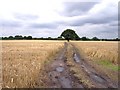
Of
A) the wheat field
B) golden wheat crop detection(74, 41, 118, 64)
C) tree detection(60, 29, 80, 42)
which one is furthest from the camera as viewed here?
tree detection(60, 29, 80, 42)

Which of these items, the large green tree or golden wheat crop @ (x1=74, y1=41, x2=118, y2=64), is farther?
the large green tree

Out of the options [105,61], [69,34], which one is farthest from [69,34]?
[105,61]

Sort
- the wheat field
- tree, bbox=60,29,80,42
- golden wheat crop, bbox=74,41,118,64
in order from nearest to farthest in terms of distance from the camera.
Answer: the wheat field → golden wheat crop, bbox=74,41,118,64 → tree, bbox=60,29,80,42

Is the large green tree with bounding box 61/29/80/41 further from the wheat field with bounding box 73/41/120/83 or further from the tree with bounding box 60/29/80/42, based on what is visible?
the wheat field with bounding box 73/41/120/83

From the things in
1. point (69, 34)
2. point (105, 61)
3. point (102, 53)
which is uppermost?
point (69, 34)

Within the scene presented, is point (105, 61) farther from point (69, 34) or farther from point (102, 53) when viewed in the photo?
point (69, 34)

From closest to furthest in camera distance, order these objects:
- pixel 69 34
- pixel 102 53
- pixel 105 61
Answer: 1. pixel 105 61
2. pixel 102 53
3. pixel 69 34

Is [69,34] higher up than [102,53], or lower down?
higher up

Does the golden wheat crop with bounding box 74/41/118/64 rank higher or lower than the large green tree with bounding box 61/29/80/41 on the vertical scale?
lower

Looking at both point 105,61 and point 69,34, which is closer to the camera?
point 105,61

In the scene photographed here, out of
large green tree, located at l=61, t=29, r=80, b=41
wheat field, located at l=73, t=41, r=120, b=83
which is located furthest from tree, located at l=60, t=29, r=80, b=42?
wheat field, located at l=73, t=41, r=120, b=83

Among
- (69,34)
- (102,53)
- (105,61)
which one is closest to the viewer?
(105,61)

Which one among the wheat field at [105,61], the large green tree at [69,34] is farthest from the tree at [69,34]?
the wheat field at [105,61]

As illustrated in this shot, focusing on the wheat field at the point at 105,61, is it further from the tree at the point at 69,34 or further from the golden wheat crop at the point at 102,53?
the tree at the point at 69,34
